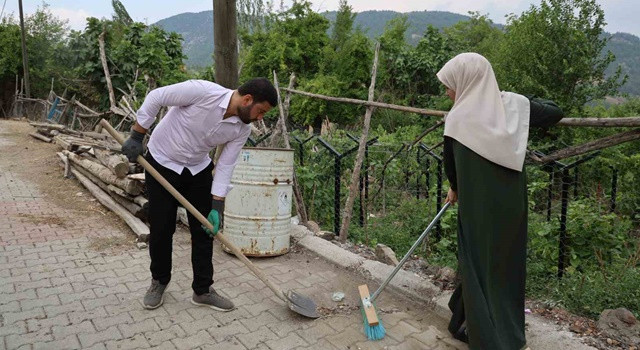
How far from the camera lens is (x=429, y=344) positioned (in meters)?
3.27

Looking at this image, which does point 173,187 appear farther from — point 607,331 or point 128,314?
point 607,331

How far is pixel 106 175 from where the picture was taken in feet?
23.2

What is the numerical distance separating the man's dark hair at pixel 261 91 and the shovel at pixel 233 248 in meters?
0.83

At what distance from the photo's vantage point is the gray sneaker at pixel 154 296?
361 centimetres

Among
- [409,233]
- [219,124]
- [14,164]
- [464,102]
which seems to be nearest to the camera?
[464,102]

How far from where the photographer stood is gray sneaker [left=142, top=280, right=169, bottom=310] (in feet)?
11.8

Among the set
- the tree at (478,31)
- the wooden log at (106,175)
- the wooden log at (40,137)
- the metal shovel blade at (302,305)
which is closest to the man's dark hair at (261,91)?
the metal shovel blade at (302,305)

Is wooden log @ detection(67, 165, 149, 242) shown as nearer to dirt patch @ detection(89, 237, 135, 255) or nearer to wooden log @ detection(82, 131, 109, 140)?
dirt patch @ detection(89, 237, 135, 255)

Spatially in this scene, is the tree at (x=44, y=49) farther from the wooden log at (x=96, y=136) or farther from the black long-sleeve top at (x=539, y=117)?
the black long-sleeve top at (x=539, y=117)

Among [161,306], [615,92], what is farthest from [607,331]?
[615,92]

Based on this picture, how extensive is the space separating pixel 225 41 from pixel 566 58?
38.6 feet

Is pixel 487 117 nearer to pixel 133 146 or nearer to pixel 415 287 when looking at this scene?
pixel 415 287

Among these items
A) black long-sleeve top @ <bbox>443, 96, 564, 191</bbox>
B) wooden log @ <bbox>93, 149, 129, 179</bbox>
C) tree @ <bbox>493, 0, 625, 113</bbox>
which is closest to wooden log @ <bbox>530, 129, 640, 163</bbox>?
black long-sleeve top @ <bbox>443, 96, 564, 191</bbox>

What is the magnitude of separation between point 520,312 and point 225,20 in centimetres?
410
